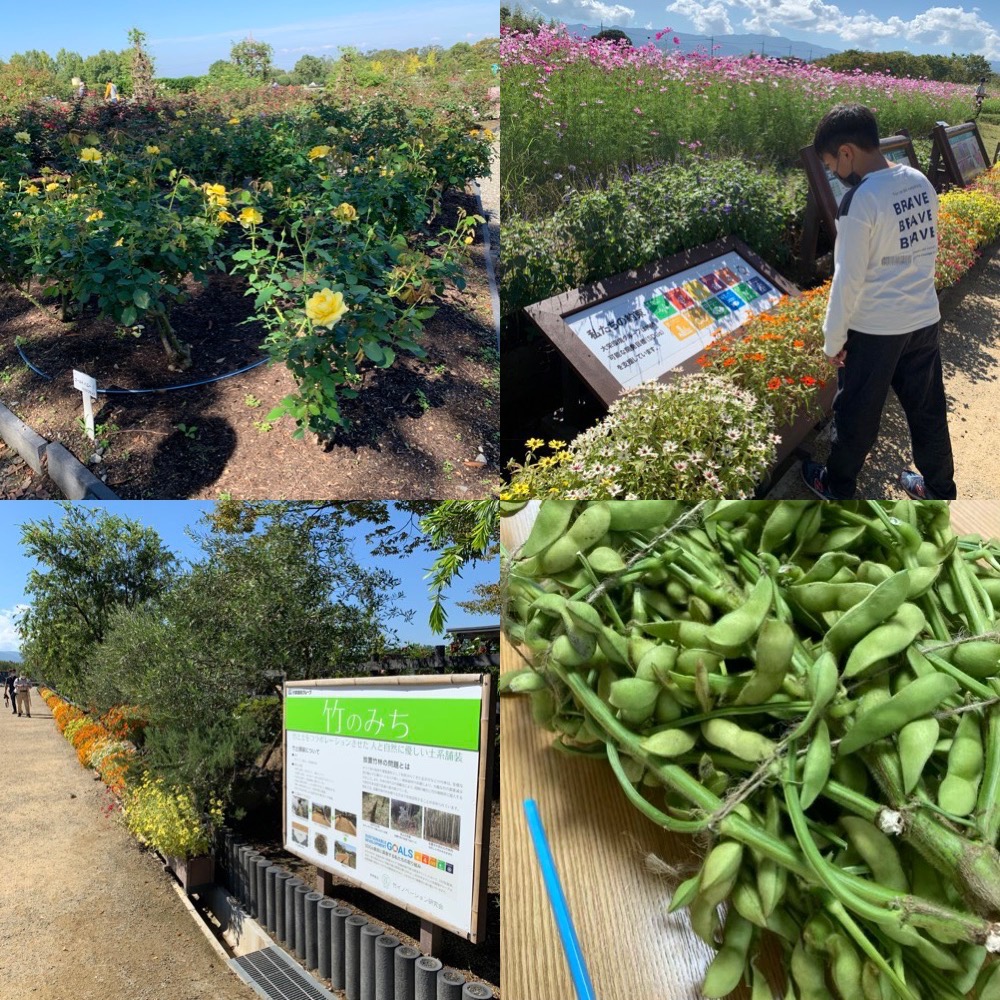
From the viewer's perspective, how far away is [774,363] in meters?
1.37

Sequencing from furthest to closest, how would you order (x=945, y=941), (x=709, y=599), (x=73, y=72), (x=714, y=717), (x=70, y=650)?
(x=70, y=650) < (x=73, y=72) < (x=709, y=599) < (x=714, y=717) < (x=945, y=941)

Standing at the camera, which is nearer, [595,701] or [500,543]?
[595,701]

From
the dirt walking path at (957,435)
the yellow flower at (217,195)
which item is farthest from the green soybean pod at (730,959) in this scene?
the yellow flower at (217,195)

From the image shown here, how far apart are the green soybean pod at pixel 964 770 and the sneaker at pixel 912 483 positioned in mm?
885

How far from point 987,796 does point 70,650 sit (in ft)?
19.1

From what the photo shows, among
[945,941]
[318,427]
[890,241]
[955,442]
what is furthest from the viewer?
[318,427]

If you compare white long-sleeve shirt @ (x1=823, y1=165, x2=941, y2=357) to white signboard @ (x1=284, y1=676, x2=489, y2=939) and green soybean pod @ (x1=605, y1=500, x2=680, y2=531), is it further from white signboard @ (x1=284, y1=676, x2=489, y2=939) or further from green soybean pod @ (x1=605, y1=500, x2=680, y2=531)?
white signboard @ (x1=284, y1=676, x2=489, y2=939)

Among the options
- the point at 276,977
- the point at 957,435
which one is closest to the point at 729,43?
the point at 957,435

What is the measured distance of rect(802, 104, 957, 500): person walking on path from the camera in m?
1.23

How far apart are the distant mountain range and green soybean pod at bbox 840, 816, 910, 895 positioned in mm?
1177

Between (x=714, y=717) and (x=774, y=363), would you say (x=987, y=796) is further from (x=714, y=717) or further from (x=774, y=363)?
(x=774, y=363)

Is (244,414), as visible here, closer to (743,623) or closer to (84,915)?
(84,915)

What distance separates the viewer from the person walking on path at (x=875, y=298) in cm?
123

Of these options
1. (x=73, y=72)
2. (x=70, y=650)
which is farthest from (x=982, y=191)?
(x=70, y=650)
